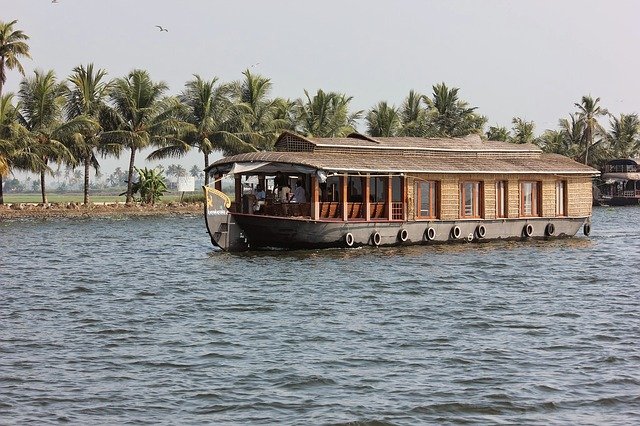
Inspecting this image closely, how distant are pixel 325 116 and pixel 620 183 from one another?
27338mm

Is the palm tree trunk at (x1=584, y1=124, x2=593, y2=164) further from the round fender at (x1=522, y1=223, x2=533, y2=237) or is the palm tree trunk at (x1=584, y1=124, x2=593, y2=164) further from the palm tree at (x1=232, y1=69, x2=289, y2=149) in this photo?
the round fender at (x1=522, y1=223, x2=533, y2=237)

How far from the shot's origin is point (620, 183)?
7200 centimetres

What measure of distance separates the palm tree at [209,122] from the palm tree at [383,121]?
814 cm

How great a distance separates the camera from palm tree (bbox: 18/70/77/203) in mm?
44897

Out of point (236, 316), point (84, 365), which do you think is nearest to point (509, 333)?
point (236, 316)

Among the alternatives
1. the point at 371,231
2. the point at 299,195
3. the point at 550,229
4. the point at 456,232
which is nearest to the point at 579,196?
the point at 550,229

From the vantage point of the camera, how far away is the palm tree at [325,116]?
55.0 metres

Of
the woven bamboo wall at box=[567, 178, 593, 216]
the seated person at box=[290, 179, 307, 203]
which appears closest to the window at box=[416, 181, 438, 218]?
the seated person at box=[290, 179, 307, 203]

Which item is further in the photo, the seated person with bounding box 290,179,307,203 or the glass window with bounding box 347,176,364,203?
the glass window with bounding box 347,176,364,203

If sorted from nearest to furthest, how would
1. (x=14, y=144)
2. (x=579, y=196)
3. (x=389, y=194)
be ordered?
1. (x=389, y=194)
2. (x=579, y=196)
3. (x=14, y=144)

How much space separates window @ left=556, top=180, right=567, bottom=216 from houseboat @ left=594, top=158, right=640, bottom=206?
132 feet

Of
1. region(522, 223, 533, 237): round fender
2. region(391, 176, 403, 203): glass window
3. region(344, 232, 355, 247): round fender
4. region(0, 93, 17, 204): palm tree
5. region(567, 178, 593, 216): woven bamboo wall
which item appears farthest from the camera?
region(0, 93, 17, 204): palm tree

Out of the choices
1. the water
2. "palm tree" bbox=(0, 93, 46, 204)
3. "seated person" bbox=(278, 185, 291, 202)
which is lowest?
the water

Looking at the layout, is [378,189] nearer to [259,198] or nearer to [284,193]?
[284,193]
